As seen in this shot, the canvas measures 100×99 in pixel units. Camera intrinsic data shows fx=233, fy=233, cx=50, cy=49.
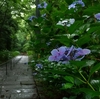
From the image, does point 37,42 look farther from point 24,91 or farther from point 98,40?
point 24,91

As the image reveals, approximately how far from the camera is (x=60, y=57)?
1097 millimetres

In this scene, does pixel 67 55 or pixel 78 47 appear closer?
pixel 67 55

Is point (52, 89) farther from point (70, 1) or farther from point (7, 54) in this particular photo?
point (7, 54)

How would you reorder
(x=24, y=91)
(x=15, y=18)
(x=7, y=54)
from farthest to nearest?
(x=15, y=18)
(x=7, y=54)
(x=24, y=91)

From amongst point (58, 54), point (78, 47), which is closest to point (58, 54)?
point (58, 54)

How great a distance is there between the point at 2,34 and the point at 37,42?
61.3 feet

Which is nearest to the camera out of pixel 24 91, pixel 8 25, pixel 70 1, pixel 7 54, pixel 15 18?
pixel 70 1

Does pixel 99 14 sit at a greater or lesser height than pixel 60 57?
greater

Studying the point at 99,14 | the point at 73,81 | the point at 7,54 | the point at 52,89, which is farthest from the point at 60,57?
the point at 7,54

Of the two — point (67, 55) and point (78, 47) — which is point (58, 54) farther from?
point (78, 47)

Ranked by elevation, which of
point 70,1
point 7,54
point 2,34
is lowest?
point 70,1

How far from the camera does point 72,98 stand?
5.92 ft

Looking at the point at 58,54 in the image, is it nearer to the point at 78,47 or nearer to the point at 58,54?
the point at 58,54

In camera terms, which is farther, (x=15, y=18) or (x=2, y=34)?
(x=15, y=18)
